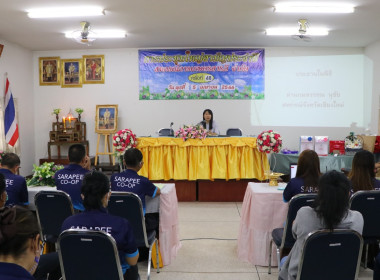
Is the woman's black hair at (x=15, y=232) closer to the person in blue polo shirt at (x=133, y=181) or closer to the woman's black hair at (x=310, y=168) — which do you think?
the person in blue polo shirt at (x=133, y=181)

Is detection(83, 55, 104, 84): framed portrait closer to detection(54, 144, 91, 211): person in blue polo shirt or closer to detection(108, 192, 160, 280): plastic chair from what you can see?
detection(54, 144, 91, 211): person in blue polo shirt

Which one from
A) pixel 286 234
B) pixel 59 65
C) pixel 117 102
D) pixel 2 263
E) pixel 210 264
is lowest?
pixel 210 264

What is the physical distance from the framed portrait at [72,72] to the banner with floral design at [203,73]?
143 centimetres

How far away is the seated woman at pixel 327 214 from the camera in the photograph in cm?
193

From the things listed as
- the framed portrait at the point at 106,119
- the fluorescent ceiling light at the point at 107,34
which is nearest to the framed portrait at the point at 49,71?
the framed portrait at the point at 106,119

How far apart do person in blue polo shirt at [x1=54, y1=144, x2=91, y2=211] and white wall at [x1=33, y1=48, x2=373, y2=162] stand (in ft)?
16.9

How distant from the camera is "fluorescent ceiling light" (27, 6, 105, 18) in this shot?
5.16 metres

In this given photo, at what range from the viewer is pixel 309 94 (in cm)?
807

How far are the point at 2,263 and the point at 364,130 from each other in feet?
27.0

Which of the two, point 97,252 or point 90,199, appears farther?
point 90,199

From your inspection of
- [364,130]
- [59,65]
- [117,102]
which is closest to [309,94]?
[364,130]

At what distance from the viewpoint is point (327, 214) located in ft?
6.30

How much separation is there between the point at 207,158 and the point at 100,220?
12.8 ft

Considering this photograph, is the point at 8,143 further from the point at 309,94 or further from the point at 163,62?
the point at 309,94
